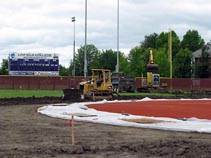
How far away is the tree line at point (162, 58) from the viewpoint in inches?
4094

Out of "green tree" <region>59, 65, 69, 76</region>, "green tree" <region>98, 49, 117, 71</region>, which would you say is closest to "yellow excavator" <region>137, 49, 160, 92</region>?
"green tree" <region>59, 65, 69, 76</region>

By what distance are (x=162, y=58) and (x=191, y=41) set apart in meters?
21.3

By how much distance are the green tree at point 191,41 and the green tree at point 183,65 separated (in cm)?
1898

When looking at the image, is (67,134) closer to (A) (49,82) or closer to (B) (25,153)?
(B) (25,153)

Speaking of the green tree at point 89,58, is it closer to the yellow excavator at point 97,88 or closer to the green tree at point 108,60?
the green tree at point 108,60

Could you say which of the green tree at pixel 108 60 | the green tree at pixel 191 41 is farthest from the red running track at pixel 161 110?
the green tree at pixel 108 60

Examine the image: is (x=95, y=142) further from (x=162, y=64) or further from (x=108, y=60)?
(x=108, y=60)

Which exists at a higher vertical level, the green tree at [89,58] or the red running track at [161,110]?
the green tree at [89,58]

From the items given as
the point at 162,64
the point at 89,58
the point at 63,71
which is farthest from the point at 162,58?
the point at 89,58

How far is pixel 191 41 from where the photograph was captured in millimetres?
126688

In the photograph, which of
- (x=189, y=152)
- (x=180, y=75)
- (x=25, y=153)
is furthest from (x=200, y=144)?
(x=180, y=75)

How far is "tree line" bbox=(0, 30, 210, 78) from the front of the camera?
104 meters

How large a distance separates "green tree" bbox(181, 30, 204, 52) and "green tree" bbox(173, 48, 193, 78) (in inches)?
747

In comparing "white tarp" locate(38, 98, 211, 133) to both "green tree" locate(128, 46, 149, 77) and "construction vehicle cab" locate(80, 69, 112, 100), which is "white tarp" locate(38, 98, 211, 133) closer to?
"construction vehicle cab" locate(80, 69, 112, 100)
